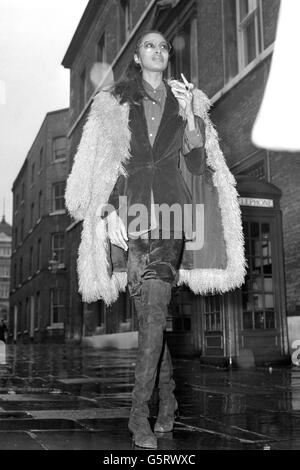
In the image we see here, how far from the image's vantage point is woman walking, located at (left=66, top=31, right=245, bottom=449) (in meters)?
2.96

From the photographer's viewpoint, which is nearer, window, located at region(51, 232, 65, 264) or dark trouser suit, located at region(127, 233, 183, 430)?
dark trouser suit, located at region(127, 233, 183, 430)

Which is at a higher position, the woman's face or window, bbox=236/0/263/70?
window, bbox=236/0/263/70

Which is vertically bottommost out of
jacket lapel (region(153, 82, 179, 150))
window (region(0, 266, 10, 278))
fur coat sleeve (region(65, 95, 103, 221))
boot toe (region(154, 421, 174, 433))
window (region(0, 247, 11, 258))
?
boot toe (region(154, 421, 174, 433))

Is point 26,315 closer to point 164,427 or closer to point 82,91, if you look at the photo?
point 82,91

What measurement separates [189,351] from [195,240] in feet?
23.7

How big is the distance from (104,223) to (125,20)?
18011mm

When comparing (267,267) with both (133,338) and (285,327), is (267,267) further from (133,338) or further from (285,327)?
(133,338)

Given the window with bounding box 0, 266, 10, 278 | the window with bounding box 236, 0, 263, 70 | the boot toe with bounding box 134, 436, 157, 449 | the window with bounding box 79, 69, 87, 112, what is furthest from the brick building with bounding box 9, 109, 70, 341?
the window with bounding box 0, 266, 10, 278

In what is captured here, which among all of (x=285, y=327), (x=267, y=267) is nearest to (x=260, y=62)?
(x=267, y=267)

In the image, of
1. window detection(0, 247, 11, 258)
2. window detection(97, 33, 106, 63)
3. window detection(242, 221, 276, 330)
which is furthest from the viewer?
window detection(0, 247, 11, 258)

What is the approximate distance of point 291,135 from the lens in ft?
31.9

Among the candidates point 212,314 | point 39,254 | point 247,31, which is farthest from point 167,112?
point 39,254

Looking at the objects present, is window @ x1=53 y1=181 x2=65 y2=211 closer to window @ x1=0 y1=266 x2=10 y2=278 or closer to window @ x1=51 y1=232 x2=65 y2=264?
window @ x1=51 y1=232 x2=65 y2=264

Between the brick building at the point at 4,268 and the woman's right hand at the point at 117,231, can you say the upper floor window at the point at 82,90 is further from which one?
the brick building at the point at 4,268
